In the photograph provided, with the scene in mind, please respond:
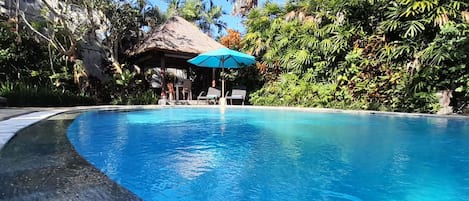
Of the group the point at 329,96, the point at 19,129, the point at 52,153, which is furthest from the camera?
the point at 329,96

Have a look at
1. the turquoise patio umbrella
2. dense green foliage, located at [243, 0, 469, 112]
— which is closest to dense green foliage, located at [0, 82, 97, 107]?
the turquoise patio umbrella

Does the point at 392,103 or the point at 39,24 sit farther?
the point at 39,24

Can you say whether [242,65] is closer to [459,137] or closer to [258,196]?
Answer: [459,137]

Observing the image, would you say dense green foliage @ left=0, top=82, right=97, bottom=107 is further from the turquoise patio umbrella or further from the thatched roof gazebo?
the turquoise patio umbrella

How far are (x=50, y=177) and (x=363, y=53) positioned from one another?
36.5 feet

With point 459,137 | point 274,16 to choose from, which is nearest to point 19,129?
point 459,137

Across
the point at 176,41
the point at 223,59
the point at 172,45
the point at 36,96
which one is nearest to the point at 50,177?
the point at 36,96

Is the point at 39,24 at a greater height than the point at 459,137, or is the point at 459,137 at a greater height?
the point at 39,24

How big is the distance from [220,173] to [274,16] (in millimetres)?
13462

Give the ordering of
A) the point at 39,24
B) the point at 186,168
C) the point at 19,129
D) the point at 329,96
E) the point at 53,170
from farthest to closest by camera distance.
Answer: the point at 39,24 → the point at 329,96 → the point at 19,129 → the point at 186,168 → the point at 53,170

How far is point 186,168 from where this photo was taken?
2992 millimetres

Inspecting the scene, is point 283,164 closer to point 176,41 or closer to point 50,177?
point 50,177

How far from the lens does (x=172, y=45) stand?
14.3 m

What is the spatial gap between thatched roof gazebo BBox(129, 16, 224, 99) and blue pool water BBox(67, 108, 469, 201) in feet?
29.7
